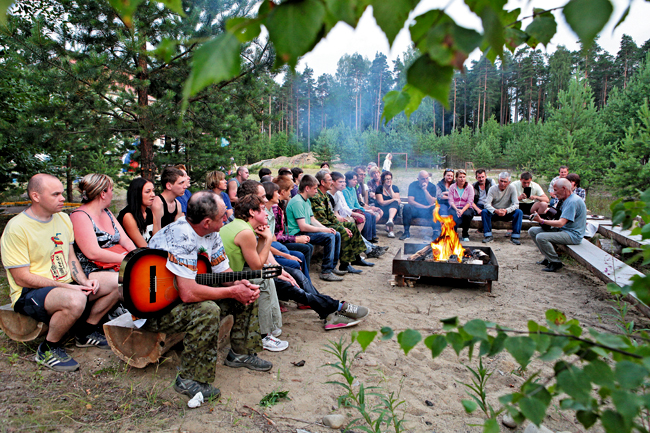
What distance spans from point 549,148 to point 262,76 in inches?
613

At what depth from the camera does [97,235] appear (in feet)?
12.0

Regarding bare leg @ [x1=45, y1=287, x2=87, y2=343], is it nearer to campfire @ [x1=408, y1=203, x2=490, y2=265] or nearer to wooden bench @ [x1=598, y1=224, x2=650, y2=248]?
campfire @ [x1=408, y1=203, x2=490, y2=265]

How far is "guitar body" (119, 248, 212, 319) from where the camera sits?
2.77 metres

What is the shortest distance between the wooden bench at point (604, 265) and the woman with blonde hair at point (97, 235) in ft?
16.9

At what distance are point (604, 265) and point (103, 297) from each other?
238 inches

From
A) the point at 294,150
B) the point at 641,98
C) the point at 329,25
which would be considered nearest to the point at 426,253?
the point at 329,25

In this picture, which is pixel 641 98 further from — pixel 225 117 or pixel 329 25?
pixel 329 25

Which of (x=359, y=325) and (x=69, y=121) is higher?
(x=69, y=121)

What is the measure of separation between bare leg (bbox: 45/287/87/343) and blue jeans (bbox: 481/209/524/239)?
776 centimetres

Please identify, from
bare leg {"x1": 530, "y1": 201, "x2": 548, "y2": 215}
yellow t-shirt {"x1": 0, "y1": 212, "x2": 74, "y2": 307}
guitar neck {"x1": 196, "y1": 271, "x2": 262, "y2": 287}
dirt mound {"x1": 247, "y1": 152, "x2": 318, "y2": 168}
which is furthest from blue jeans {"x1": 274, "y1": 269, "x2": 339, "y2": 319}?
dirt mound {"x1": 247, "y1": 152, "x2": 318, "y2": 168}

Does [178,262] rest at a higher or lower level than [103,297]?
higher

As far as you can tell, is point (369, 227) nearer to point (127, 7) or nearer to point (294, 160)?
point (127, 7)

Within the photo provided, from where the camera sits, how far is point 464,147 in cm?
3284

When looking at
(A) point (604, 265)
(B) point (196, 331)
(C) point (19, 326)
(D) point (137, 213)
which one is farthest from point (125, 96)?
(A) point (604, 265)
